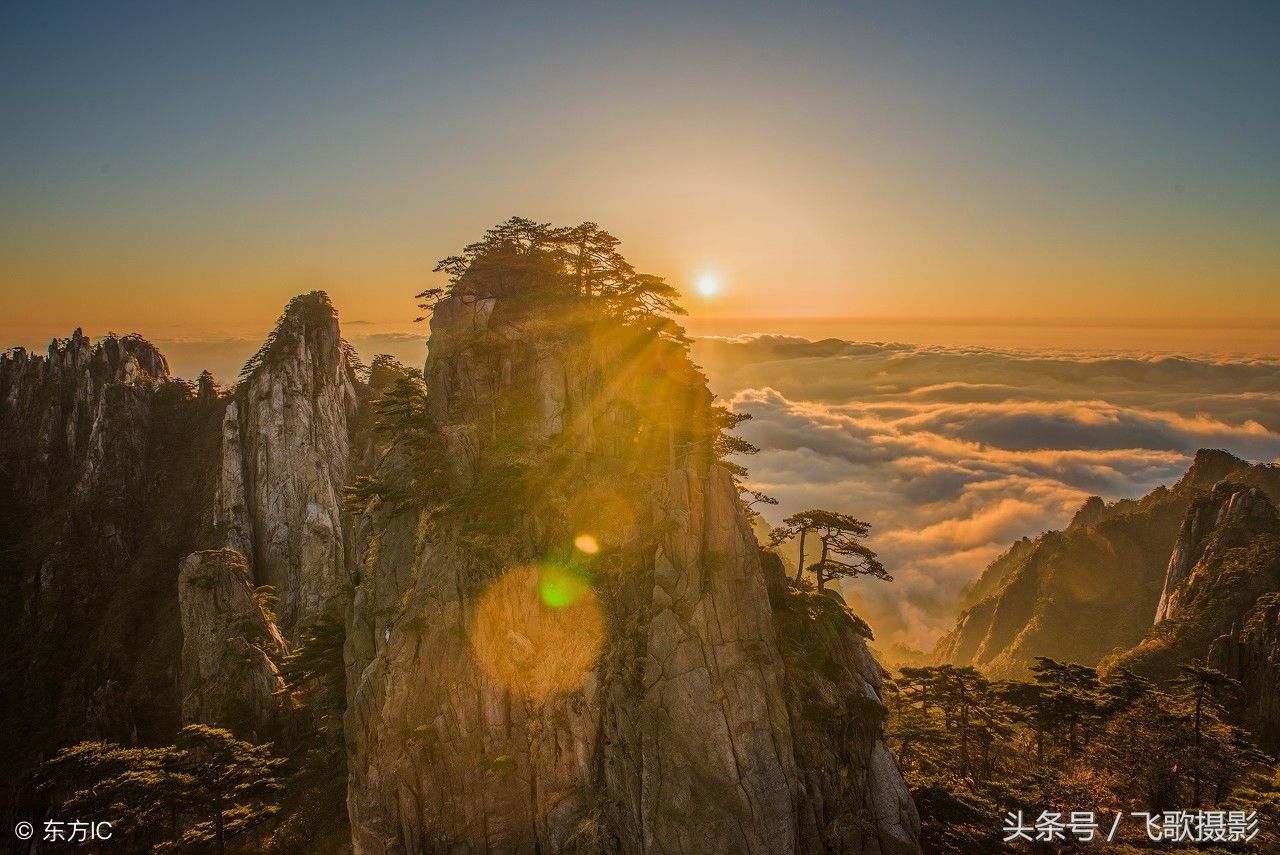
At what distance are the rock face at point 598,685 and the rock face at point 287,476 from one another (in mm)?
34425

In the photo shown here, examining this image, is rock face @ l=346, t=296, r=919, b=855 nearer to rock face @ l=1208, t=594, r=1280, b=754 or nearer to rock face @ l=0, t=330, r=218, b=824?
rock face @ l=0, t=330, r=218, b=824

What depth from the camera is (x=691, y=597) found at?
2878 centimetres

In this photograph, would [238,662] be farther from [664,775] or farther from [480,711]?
[664,775]

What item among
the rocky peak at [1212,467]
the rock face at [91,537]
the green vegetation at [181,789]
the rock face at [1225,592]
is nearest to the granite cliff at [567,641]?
the green vegetation at [181,789]

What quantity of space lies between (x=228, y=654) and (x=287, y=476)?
76.1ft

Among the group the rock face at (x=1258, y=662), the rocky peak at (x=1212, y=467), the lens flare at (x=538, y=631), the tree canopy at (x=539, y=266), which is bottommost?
the rock face at (x=1258, y=662)

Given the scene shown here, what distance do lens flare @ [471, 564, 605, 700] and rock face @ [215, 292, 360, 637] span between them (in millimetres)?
38894

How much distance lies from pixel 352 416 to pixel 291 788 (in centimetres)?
4728

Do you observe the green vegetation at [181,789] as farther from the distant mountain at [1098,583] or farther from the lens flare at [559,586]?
the distant mountain at [1098,583]

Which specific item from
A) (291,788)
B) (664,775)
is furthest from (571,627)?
(291,788)

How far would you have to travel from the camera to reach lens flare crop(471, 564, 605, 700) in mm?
29906

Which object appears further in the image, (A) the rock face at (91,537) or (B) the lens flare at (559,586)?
(A) the rock face at (91,537)

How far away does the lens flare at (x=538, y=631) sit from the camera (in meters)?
29.9

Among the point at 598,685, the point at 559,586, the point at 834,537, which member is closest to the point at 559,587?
the point at 559,586
